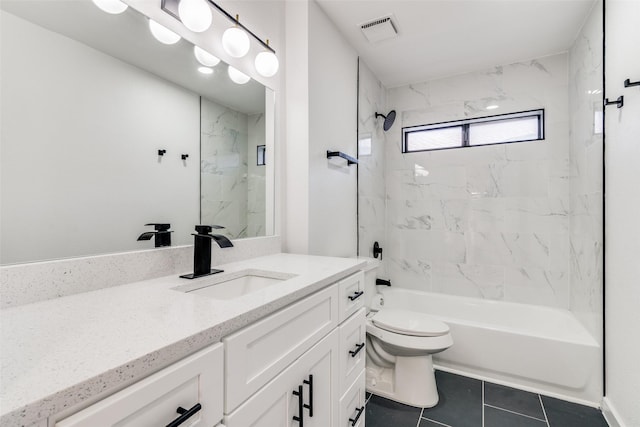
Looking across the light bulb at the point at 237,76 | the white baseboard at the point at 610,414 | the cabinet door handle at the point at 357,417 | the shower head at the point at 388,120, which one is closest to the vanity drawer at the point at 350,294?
the cabinet door handle at the point at 357,417

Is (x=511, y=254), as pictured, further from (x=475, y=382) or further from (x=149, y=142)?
(x=149, y=142)

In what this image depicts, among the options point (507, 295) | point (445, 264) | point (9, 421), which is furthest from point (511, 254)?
point (9, 421)

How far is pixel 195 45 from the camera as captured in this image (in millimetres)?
1300

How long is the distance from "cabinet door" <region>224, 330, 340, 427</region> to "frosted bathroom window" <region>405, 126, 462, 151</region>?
2.41 meters

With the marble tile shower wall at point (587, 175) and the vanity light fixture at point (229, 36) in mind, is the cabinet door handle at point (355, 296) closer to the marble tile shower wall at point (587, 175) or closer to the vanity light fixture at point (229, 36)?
the vanity light fixture at point (229, 36)

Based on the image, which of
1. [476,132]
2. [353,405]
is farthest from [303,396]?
[476,132]

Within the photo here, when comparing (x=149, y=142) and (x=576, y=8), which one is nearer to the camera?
(x=149, y=142)

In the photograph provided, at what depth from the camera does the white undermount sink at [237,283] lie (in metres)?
1.10

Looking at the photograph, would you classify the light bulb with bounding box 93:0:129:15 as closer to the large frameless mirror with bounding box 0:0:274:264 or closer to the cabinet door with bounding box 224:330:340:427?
the large frameless mirror with bounding box 0:0:274:264

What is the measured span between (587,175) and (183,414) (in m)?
2.61

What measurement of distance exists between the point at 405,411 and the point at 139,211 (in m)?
1.81

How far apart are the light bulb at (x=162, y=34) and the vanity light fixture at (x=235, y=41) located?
228 millimetres

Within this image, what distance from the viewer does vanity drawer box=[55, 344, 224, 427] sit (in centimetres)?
44

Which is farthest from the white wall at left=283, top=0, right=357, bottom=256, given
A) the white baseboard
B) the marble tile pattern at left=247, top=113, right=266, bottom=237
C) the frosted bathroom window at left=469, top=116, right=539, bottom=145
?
the white baseboard
